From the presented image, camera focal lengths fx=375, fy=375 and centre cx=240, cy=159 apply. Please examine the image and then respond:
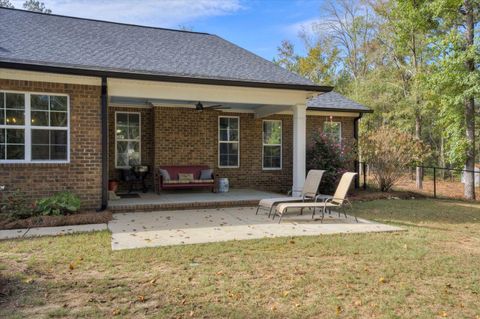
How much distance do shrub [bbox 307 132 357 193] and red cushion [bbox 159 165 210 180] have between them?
3.67 metres

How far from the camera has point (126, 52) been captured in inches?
404

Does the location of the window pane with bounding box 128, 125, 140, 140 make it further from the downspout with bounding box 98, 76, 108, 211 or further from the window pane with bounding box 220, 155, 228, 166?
the downspout with bounding box 98, 76, 108, 211

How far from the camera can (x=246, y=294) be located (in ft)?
12.7

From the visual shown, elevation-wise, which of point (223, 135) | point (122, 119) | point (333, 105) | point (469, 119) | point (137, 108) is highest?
point (333, 105)

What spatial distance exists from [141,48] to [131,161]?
377 centimetres

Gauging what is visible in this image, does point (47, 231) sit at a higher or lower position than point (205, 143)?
lower

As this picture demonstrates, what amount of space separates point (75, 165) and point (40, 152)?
0.78m

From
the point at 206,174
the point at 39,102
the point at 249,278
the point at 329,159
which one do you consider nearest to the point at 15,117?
the point at 39,102

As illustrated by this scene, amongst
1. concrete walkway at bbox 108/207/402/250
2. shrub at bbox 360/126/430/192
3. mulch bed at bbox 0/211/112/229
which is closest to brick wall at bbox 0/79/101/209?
mulch bed at bbox 0/211/112/229

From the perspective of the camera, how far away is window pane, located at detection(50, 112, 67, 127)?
844 cm

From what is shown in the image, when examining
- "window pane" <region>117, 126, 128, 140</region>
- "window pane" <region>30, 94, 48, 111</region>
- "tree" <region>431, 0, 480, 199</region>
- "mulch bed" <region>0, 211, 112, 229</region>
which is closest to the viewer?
"mulch bed" <region>0, 211, 112, 229</region>

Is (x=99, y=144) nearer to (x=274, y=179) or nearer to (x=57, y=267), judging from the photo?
(x=57, y=267)

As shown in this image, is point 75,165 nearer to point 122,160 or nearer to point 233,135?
point 122,160

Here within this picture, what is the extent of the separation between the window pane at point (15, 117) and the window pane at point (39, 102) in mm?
291
